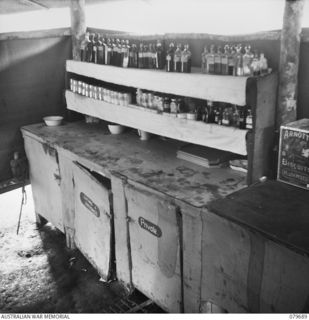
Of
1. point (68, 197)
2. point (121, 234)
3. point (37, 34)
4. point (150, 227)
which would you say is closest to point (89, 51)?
point (37, 34)

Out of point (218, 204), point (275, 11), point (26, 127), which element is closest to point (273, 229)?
point (218, 204)

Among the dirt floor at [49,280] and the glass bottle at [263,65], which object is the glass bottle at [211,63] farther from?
the dirt floor at [49,280]

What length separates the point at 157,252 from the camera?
3.28m

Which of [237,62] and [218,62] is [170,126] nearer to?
[218,62]

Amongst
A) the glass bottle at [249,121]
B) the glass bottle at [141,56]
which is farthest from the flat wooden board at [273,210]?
the glass bottle at [141,56]

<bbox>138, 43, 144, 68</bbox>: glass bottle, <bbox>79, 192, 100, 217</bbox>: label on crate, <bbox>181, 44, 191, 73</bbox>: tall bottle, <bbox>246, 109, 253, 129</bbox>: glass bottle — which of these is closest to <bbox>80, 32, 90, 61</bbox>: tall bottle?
<bbox>138, 43, 144, 68</bbox>: glass bottle

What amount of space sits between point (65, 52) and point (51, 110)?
0.83 meters

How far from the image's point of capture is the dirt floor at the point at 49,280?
3836 millimetres

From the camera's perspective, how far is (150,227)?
3242 millimetres

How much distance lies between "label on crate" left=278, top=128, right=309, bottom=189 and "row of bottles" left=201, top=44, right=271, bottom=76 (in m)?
0.55

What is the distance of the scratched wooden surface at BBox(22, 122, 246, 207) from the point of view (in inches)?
123

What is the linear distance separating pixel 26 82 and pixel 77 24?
3.35ft

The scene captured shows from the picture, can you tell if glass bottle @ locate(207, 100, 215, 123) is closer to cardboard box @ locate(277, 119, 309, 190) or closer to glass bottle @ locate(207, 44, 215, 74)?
glass bottle @ locate(207, 44, 215, 74)

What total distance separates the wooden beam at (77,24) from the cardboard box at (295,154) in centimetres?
315
